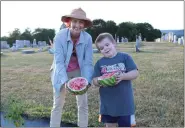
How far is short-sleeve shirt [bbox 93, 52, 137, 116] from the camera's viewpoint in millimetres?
2900

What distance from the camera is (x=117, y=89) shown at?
9.61ft

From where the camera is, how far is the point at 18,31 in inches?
1710

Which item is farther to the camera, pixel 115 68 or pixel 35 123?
pixel 35 123

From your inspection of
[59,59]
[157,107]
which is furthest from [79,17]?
[157,107]

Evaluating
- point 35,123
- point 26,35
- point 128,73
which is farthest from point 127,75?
point 26,35

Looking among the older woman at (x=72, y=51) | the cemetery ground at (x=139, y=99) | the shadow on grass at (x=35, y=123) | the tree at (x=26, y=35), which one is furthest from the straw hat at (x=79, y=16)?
the tree at (x=26, y=35)

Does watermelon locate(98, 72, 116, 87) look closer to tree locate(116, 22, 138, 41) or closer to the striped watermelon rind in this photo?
the striped watermelon rind

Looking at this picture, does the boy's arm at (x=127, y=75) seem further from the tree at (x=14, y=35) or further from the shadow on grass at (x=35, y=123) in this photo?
the tree at (x=14, y=35)

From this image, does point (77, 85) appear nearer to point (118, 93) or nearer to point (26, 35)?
point (118, 93)

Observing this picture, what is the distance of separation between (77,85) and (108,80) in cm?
32

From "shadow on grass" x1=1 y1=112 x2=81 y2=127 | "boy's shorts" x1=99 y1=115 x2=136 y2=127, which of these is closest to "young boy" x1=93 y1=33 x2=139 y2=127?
"boy's shorts" x1=99 y1=115 x2=136 y2=127

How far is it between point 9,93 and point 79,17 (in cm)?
418

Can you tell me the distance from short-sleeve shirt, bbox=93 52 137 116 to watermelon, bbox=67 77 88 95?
0.20m

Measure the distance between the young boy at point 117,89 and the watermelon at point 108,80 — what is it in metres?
0.06
